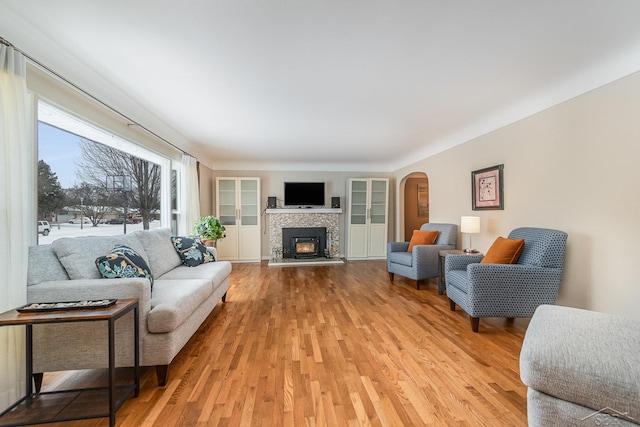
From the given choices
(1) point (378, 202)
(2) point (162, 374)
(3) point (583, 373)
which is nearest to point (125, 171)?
(2) point (162, 374)

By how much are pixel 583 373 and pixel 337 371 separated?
4.47 feet

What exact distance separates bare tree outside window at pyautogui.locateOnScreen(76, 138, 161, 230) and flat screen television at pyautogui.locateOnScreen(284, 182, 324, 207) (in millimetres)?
2961

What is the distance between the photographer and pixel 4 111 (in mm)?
1543

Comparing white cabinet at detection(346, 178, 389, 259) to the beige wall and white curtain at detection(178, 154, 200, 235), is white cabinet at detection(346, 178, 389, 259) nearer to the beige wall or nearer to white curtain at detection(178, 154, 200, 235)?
the beige wall

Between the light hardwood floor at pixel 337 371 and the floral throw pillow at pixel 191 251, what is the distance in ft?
2.12

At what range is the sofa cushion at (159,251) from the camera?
9.21 feet

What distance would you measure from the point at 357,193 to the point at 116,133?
4.91 meters

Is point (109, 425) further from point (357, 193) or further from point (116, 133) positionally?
point (357, 193)

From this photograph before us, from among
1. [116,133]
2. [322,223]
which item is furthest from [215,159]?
[116,133]

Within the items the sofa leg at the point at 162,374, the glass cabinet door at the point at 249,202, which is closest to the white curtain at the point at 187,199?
the glass cabinet door at the point at 249,202

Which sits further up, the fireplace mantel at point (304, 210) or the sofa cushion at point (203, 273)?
the fireplace mantel at point (304, 210)

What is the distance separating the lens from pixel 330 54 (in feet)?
6.84

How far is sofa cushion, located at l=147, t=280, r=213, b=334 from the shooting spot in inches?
69.3

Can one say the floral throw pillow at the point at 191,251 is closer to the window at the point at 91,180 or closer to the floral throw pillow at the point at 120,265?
the window at the point at 91,180
